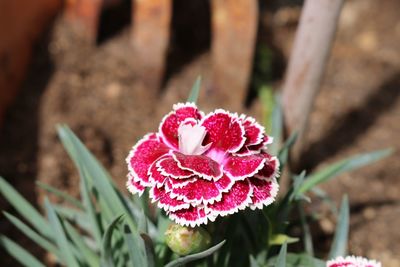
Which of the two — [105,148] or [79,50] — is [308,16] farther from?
[79,50]

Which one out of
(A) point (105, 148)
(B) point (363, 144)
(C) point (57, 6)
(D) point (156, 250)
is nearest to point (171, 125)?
(D) point (156, 250)

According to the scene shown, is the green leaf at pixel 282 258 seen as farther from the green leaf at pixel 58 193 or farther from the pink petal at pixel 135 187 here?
the green leaf at pixel 58 193

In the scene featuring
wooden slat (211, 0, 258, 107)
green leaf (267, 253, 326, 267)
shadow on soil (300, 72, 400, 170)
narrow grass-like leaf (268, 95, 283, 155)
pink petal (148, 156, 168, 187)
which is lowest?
shadow on soil (300, 72, 400, 170)

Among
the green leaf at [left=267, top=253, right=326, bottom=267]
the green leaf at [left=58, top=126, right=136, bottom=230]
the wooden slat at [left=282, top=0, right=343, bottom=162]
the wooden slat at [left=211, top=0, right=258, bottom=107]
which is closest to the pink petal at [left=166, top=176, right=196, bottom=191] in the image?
the green leaf at [left=58, top=126, right=136, bottom=230]

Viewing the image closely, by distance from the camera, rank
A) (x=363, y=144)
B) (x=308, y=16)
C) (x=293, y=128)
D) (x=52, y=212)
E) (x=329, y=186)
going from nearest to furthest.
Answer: (x=52, y=212)
(x=308, y=16)
(x=293, y=128)
(x=329, y=186)
(x=363, y=144)

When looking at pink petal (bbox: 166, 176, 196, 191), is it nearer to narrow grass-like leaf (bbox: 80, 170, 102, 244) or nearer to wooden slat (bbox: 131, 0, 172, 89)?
narrow grass-like leaf (bbox: 80, 170, 102, 244)

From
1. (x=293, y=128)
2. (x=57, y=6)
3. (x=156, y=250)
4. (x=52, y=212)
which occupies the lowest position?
(x=293, y=128)

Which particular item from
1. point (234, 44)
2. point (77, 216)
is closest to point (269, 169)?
point (77, 216)
